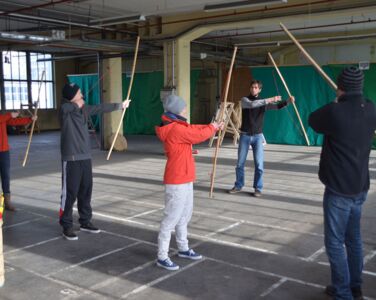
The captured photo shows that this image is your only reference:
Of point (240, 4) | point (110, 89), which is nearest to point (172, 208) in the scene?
point (240, 4)

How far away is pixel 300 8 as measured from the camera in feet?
27.9

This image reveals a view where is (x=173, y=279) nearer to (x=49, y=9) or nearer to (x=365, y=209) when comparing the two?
(x=365, y=209)

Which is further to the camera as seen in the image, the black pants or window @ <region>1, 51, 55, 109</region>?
window @ <region>1, 51, 55, 109</region>

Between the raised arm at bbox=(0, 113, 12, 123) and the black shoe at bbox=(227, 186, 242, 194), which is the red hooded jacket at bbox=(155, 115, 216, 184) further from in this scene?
the black shoe at bbox=(227, 186, 242, 194)

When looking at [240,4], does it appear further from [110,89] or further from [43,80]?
[43,80]

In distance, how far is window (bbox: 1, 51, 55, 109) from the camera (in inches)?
699

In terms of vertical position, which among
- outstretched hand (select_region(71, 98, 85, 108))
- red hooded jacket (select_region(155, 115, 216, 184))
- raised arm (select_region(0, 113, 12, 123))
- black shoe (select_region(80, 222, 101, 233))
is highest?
outstretched hand (select_region(71, 98, 85, 108))

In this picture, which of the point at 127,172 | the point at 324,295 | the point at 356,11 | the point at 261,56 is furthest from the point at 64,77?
the point at 324,295

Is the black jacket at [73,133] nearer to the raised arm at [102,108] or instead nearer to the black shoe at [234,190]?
the raised arm at [102,108]

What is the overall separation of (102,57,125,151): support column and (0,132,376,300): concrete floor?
440 cm

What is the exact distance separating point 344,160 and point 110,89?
953 centimetres

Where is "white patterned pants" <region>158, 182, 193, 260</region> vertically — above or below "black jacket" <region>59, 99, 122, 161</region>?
below

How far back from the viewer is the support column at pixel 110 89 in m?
11.6

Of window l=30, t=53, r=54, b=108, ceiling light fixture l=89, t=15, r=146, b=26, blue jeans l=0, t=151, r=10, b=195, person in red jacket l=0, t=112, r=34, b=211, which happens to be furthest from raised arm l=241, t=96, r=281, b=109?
window l=30, t=53, r=54, b=108
